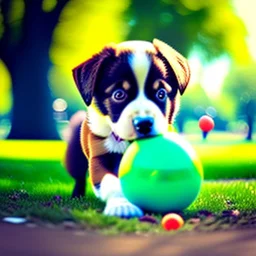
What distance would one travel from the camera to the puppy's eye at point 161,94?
225cm

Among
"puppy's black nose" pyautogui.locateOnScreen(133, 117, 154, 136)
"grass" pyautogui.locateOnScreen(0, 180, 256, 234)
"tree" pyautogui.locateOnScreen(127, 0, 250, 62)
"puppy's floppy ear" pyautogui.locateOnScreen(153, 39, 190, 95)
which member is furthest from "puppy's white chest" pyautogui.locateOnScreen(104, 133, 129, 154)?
"tree" pyautogui.locateOnScreen(127, 0, 250, 62)

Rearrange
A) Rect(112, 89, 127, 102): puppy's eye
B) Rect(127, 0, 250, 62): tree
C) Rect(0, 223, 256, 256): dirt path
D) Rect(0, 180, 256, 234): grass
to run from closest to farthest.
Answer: Rect(0, 223, 256, 256): dirt path < Rect(0, 180, 256, 234): grass < Rect(112, 89, 127, 102): puppy's eye < Rect(127, 0, 250, 62): tree

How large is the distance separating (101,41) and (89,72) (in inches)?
6.7

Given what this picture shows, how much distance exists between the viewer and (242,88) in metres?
2.41

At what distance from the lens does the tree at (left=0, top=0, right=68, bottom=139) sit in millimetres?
2367

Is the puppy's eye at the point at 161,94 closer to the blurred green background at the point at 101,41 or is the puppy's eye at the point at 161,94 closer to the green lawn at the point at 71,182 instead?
the blurred green background at the point at 101,41

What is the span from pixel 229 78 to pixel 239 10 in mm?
319

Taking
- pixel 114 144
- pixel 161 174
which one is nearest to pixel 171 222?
pixel 161 174

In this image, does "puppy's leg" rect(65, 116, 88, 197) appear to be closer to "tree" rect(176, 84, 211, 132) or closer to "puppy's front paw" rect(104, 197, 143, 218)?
"puppy's front paw" rect(104, 197, 143, 218)

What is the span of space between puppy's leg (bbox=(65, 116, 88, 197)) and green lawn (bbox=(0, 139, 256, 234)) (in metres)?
0.03

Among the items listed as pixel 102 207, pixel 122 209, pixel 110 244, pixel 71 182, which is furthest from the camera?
pixel 71 182

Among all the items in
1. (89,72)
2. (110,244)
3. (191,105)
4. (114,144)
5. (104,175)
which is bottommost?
(110,244)

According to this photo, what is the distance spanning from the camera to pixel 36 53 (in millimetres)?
2365

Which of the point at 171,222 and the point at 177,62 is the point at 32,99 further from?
the point at 171,222
